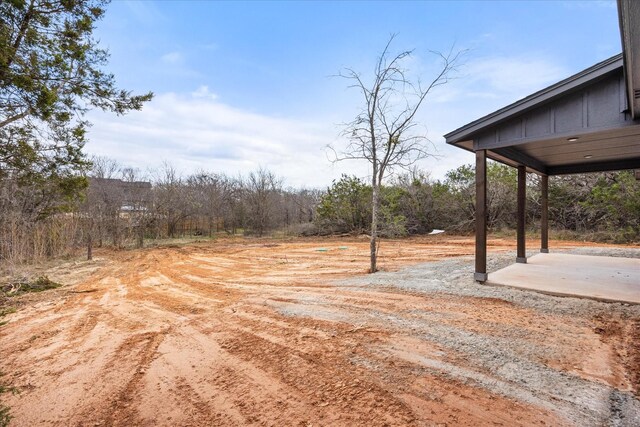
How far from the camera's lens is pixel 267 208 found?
20.8 meters

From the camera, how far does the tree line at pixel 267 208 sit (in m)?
10.1

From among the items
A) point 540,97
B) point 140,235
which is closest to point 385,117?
point 540,97

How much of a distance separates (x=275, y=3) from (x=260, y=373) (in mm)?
10217

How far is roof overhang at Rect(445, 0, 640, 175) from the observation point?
13.9 ft

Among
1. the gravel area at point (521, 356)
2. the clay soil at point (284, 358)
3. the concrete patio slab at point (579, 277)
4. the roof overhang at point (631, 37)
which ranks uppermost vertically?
the roof overhang at point (631, 37)

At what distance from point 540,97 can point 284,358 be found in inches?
208

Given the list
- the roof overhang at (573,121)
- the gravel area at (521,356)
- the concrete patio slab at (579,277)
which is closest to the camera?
the gravel area at (521,356)

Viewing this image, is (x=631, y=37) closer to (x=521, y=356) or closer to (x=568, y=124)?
(x=521, y=356)

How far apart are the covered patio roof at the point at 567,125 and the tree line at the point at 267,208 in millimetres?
2661

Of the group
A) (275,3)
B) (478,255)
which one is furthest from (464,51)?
(275,3)

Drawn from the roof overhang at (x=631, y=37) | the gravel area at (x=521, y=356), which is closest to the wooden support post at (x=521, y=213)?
the gravel area at (x=521, y=356)

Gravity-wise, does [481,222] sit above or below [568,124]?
below

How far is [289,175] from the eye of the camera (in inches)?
989

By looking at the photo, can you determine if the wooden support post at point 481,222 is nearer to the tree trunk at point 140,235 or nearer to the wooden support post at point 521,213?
the wooden support post at point 521,213
